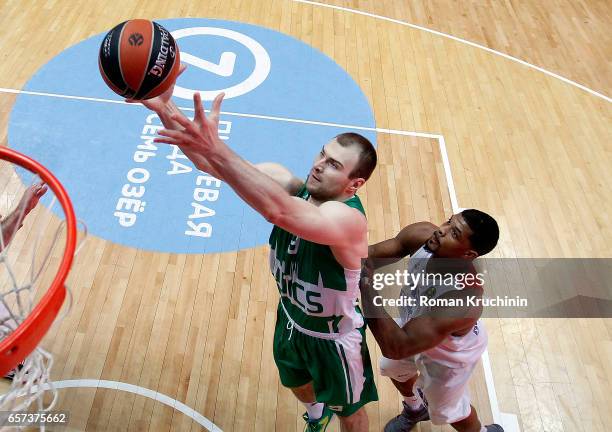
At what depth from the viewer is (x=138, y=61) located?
3.20 m

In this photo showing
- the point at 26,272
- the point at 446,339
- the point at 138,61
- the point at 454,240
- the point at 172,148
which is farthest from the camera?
the point at 172,148

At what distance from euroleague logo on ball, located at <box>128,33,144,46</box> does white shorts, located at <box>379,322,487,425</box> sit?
2.34 metres

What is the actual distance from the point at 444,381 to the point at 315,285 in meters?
1.07

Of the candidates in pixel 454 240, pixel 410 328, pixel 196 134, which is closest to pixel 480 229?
pixel 454 240

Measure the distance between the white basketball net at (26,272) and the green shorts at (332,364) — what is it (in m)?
1.21

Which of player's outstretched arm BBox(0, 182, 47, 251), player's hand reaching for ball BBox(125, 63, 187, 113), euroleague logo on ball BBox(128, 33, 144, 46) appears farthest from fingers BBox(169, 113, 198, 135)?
player's outstretched arm BBox(0, 182, 47, 251)

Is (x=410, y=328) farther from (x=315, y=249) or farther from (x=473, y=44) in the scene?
(x=473, y=44)

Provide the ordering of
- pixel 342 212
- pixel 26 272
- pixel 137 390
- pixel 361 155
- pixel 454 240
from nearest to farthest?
pixel 342 212, pixel 361 155, pixel 454 240, pixel 137 390, pixel 26 272

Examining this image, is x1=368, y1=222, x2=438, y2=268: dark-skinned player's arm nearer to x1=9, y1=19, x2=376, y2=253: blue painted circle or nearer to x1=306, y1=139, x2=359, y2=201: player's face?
x1=306, y1=139, x2=359, y2=201: player's face

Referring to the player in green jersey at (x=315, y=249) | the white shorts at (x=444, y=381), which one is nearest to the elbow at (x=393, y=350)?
the player in green jersey at (x=315, y=249)

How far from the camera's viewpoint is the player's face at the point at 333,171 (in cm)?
306

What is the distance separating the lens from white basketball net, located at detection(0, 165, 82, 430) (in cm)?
318
